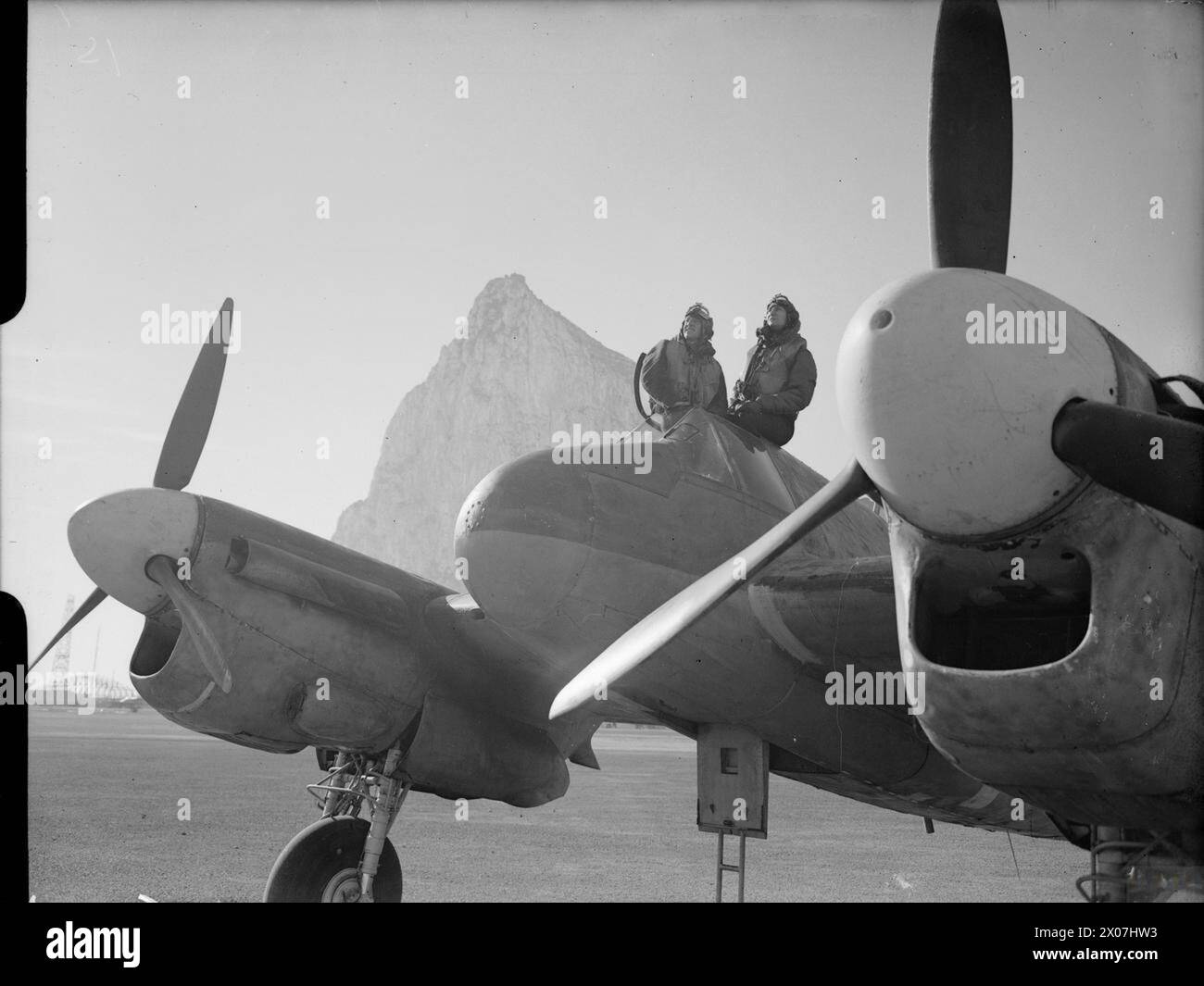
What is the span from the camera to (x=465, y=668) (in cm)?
902

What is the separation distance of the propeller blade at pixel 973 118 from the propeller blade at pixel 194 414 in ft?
20.1

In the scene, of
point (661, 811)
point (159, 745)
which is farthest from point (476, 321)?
point (661, 811)

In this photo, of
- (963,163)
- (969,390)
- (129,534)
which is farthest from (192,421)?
(969,390)

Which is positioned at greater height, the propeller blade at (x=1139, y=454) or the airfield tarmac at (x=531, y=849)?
the propeller blade at (x=1139, y=454)

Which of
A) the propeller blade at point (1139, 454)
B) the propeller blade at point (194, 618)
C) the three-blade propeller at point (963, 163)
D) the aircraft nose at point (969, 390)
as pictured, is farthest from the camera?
the propeller blade at point (194, 618)

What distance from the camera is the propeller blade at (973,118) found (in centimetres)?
490

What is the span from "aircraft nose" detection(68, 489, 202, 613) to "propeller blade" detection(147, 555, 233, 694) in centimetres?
9

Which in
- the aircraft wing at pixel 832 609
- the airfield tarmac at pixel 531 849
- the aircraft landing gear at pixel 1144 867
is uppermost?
the aircraft wing at pixel 832 609

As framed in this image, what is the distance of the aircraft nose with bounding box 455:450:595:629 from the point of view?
7008 mm

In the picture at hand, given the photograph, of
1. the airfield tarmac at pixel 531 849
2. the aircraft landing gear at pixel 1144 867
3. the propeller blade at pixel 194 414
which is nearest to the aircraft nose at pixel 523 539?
the propeller blade at pixel 194 414

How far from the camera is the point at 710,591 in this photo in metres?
5.54

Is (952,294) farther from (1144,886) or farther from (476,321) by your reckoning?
(476,321)

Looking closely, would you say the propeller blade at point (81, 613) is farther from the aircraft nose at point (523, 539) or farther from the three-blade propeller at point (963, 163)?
the three-blade propeller at point (963, 163)
